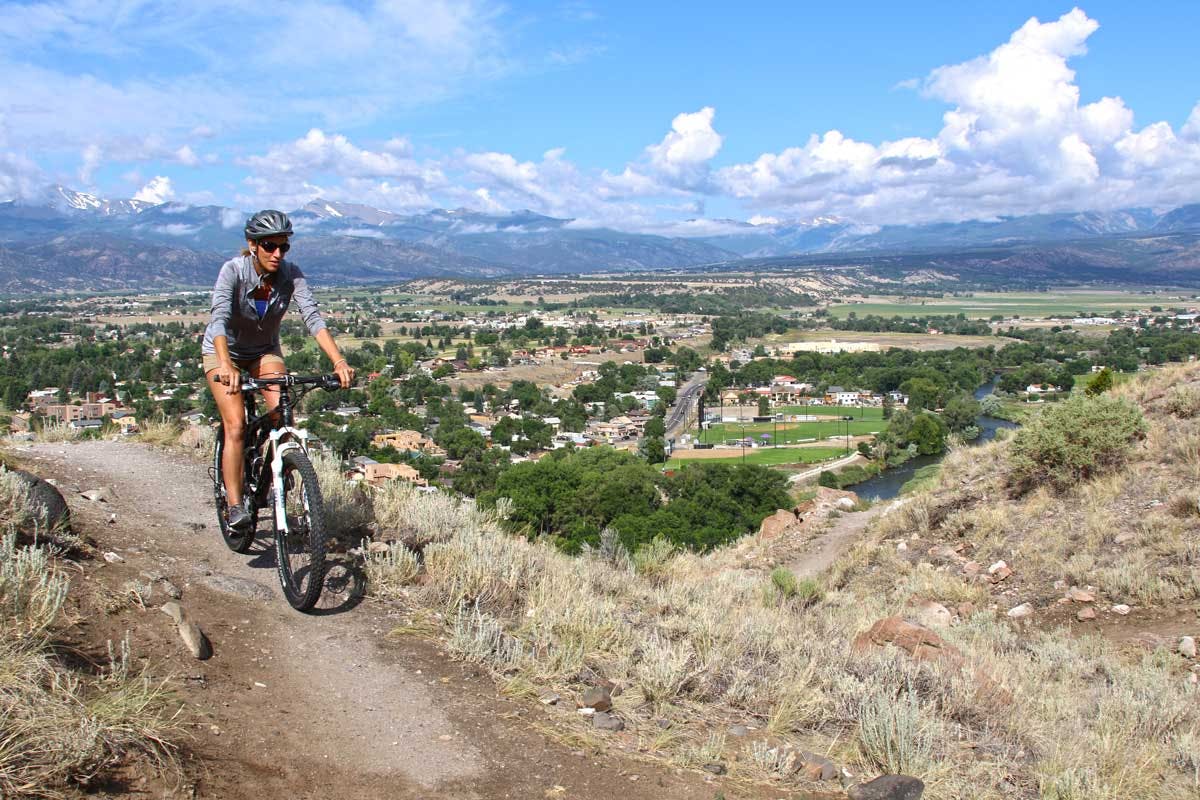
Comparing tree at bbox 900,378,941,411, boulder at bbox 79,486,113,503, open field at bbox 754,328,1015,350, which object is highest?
boulder at bbox 79,486,113,503

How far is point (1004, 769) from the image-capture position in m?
4.05

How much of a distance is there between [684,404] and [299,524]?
199 feet

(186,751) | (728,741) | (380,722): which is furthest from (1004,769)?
(186,751)

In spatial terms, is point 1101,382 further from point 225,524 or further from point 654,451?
point 654,451

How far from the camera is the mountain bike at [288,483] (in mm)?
4980

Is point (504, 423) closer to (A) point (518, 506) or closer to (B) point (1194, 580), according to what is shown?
(A) point (518, 506)

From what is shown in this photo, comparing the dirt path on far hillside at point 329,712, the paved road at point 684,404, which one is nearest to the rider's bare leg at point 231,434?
the dirt path on far hillside at point 329,712

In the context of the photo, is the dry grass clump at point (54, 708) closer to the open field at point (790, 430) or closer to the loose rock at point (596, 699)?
the loose rock at point (596, 699)

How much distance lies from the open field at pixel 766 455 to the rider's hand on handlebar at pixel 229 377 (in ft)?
122

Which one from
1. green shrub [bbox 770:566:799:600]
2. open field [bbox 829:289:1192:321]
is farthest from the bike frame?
open field [bbox 829:289:1192:321]

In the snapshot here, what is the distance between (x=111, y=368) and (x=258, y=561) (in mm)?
67720

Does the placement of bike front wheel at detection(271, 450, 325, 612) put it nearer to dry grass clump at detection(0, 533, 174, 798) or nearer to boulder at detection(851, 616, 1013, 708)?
dry grass clump at detection(0, 533, 174, 798)

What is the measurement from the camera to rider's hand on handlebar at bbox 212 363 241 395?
4.98 metres

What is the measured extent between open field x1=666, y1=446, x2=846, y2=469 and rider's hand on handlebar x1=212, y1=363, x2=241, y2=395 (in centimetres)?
3708
